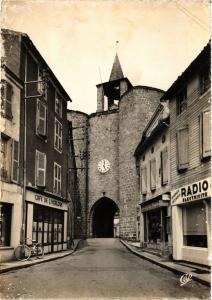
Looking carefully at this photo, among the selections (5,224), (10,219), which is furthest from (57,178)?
(5,224)

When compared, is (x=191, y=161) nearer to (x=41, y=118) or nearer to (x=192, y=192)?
(x=192, y=192)

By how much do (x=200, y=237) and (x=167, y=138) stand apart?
486cm

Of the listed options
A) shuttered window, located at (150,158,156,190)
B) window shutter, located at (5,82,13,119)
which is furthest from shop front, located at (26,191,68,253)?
shuttered window, located at (150,158,156,190)

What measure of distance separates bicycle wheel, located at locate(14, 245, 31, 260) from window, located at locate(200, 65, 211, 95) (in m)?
8.16

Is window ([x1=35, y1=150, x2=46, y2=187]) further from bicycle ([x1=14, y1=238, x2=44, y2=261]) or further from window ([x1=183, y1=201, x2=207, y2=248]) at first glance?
window ([x1=183, y1=201, x2=207, y2=248])

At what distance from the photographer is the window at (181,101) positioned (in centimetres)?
1457

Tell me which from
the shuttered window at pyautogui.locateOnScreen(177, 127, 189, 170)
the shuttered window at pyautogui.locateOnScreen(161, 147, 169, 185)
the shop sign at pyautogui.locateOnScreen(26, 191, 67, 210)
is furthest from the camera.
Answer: the shuttered window at pyautogui.locateOnScreen(161, 147, 169, 185)

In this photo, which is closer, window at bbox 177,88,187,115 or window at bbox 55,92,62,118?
window at bbox 177,88,187,115

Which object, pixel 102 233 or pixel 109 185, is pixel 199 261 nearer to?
pixel 109 185

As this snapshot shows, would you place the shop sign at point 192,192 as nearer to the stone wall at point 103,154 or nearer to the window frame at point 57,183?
the window frame at point 57,183

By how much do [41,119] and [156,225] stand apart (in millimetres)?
7317

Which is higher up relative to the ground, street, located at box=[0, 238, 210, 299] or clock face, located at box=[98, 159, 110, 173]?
clock face, located at box=[98, 159, 110, 173]

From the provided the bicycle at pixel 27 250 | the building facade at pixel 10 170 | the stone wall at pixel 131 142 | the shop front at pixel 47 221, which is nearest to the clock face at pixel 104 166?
the stone wall at pixel 131 142

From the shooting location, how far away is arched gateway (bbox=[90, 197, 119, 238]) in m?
36.9
